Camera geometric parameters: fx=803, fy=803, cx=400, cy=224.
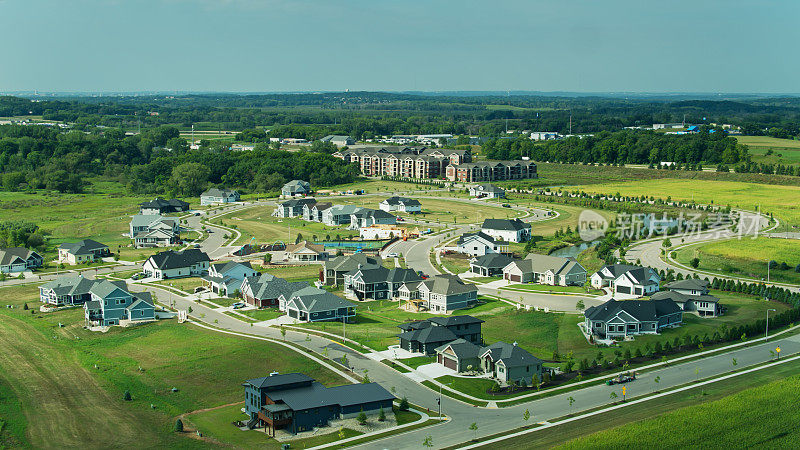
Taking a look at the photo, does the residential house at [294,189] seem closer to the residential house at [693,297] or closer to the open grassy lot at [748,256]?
the open grassy lot at [748,256]

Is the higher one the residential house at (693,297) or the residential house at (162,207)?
the residential house at (693,297)

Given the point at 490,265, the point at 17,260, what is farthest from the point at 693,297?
the point at 17,260

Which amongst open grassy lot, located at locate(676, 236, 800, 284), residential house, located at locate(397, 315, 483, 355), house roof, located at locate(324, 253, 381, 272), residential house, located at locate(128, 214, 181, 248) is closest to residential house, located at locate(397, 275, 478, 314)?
house roof, located at locate(324, 253, 381, 272)

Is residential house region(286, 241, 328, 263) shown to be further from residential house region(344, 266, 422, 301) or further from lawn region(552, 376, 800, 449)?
lawn region(552, 376, 800, 449)

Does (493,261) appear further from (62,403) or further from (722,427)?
(62,403)

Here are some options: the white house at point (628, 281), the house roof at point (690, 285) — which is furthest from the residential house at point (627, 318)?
the white house at point (628, 281)

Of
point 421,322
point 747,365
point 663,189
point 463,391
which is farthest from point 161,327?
point 663,189

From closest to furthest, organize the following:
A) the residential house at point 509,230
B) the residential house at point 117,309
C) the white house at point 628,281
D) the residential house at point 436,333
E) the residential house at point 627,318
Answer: the residential house at point 436,333 < the residential house at point 627,318 < the residential house at point 117,309 < the white house at point 628,281 < the residential house at point 509,230
